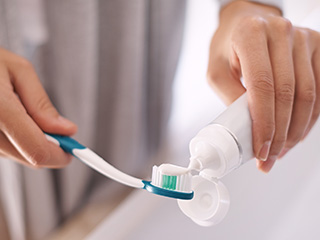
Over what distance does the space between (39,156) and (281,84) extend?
0.28 m

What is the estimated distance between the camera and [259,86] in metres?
0.39

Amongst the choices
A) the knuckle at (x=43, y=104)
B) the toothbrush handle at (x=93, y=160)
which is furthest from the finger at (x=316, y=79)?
the knuckle at (x=43, y=104)

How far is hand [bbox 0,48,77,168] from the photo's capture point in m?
0.44

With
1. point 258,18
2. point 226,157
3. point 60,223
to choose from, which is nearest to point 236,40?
point 258,18

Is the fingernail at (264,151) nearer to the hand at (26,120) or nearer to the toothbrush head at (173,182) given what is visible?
the toothbrush head at (173,182)

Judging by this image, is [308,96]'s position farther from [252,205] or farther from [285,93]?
[252,205]

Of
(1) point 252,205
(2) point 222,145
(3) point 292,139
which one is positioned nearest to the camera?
(2) point 222,145

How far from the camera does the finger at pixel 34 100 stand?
488mm

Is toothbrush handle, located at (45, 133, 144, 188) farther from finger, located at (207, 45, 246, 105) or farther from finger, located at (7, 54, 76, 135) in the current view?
finger, located at (207, 45, 246, 105)

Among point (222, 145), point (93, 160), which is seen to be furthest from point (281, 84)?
point (93, 160)

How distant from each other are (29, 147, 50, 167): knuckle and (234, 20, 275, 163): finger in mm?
234

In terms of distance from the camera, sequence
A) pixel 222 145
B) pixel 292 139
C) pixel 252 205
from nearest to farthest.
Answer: pixel 222 145, pixel 292 139, pixel 252 205

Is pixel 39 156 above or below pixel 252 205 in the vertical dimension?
above

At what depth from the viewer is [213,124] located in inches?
14.3
